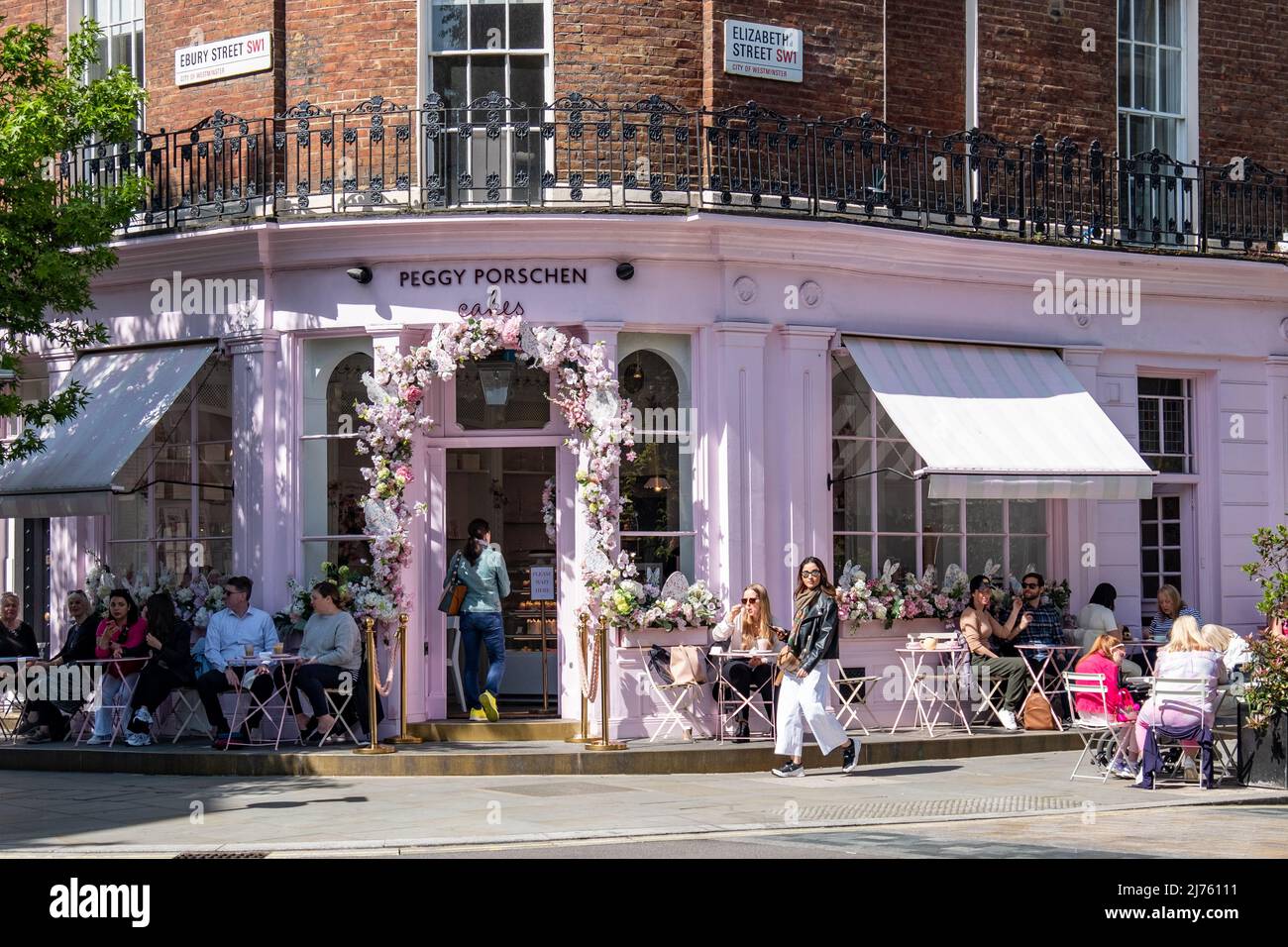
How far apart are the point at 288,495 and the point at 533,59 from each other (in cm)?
466

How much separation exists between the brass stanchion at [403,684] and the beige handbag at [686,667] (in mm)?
2341

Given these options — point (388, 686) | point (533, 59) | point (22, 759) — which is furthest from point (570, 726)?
point (533, 59)

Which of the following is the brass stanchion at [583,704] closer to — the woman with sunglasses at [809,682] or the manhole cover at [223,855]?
the woman with sunglasses at [809,682]

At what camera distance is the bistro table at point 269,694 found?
1639cm

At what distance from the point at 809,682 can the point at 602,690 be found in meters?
1.93

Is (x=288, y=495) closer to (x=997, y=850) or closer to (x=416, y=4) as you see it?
(x=416, y=4)

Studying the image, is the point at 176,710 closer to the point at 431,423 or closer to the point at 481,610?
the point at 481,610

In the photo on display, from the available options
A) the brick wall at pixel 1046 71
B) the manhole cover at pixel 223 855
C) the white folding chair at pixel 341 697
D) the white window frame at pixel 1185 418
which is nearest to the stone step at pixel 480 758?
the white folding chair at pixel 341 697

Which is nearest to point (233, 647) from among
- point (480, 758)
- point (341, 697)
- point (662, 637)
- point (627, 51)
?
point (341, 697)

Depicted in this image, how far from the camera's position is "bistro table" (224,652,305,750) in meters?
16.4

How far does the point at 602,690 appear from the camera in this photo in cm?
1614

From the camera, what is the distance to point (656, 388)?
57.4 ft

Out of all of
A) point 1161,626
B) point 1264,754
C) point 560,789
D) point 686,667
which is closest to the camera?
point 1264,754

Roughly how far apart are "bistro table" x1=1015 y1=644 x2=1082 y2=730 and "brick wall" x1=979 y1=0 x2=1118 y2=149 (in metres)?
5.28
